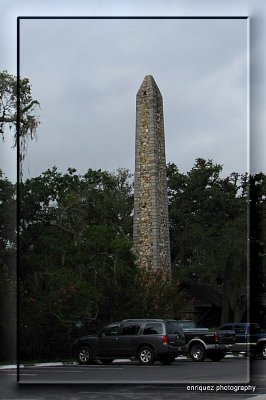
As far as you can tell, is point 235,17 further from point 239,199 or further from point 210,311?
point 239,199

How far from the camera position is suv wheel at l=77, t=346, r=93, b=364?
949 inches

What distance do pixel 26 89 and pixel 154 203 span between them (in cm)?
1560

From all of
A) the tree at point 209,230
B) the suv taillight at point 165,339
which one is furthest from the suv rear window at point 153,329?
the tree at point 209,230

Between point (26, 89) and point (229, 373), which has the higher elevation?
point (26, 89)

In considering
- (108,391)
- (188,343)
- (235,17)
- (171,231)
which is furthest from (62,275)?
(171,231)

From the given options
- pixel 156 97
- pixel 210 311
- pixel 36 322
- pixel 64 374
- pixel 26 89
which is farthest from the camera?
pixel 210 311

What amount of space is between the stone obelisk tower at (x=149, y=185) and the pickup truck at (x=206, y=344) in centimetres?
829

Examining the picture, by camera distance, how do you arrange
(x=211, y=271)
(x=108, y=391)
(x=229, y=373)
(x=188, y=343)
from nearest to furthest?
(x=108, y=391), (x=229, y=373), (x=188, y=343), (x=211, y=271)

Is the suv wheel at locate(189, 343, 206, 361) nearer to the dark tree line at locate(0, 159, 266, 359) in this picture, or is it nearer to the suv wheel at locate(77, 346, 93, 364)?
the dark tree line at locate(0, 159, 266, 359)

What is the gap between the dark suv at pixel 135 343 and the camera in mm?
23719

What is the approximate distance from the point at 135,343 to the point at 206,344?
14.8ft

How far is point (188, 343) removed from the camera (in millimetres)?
26906

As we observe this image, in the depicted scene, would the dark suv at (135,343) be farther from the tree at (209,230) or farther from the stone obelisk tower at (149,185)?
the tree at (209,230)

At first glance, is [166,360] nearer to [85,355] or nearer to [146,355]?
[146,355]
